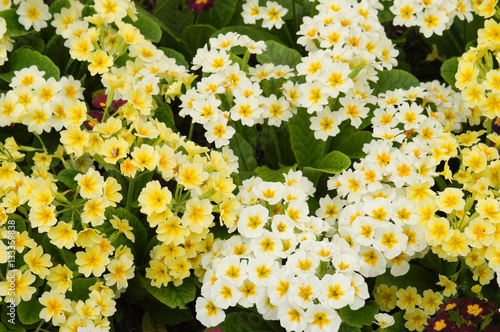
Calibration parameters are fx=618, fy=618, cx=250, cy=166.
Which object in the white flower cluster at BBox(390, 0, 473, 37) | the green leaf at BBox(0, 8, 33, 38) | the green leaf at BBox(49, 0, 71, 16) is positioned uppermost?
the white flower cluster at BBox(390, 0, 473, 37)

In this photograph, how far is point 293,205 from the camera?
9.09 ft

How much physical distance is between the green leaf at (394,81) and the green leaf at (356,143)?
0.41m

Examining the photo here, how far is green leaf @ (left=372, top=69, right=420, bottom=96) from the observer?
359 centimetres

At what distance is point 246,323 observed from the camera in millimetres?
2951

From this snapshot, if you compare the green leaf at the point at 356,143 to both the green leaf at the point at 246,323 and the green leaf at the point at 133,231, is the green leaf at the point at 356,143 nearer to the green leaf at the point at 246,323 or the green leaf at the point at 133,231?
the green leaf at the point at 246,323

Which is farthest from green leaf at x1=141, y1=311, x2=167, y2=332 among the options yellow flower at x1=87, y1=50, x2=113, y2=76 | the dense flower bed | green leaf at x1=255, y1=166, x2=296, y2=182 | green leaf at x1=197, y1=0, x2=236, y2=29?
green leaf at x1=197, y1=0, x2=236, y2=29

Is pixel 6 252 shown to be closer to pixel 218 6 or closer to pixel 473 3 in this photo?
pixel 218 6

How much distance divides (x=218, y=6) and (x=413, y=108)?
1.68 m

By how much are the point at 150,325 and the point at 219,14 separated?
2.15 metres

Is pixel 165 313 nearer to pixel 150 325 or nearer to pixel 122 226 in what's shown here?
pixel 150 325

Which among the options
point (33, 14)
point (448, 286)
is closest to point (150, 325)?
point (448, 286)

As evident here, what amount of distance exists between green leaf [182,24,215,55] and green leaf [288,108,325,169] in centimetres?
104

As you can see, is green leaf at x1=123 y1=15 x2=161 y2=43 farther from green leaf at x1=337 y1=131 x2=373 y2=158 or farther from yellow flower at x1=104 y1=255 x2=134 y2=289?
yellow flower at x1=104 y1=255 x2=134 y2=289

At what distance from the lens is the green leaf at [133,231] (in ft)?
9.25
